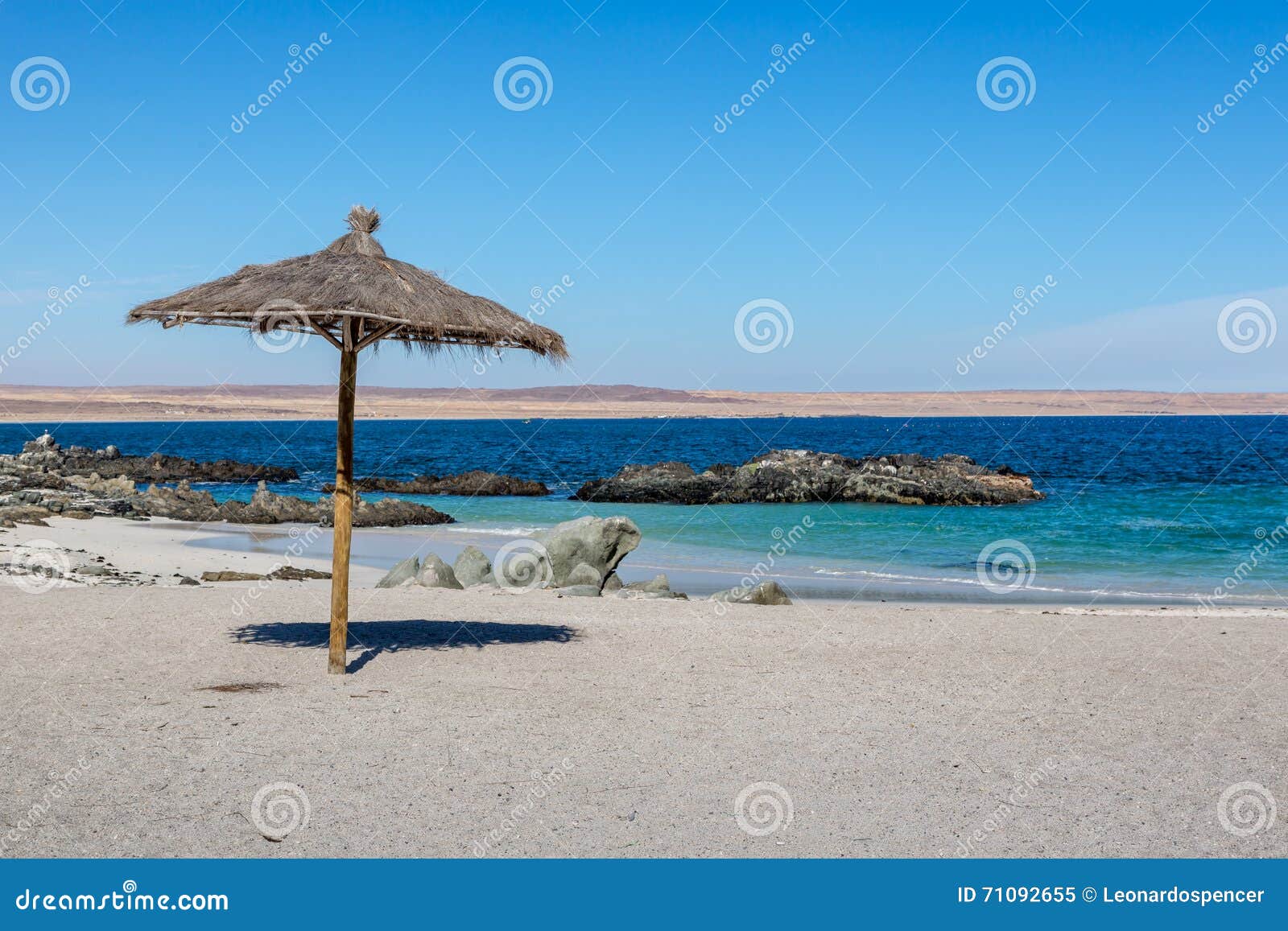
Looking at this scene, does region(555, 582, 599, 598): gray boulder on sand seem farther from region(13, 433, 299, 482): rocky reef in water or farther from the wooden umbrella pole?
region(13, 433, 299, 482): rocky reef in water

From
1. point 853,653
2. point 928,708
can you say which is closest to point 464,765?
point 928,708

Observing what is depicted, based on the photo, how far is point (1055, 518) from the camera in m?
30.7

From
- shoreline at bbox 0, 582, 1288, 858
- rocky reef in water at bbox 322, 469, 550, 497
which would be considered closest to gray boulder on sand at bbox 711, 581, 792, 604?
shoreline at bbox 0, 582, 1288, 858

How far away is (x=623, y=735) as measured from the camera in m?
7.30

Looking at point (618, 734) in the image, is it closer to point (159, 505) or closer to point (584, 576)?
point (584, 576)

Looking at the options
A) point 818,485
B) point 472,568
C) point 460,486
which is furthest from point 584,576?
point 460,486

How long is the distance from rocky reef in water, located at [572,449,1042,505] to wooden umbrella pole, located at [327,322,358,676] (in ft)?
90.0

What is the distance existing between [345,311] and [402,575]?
773 centimetres

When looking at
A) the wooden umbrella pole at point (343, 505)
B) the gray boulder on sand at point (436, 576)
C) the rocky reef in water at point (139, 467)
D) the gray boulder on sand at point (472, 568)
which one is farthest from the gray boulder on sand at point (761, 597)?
the rocky reef in water at point (139, 467)

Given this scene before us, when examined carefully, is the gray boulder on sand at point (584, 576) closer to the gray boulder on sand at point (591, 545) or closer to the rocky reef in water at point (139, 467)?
the gray boulder on sand at point (591, 545)

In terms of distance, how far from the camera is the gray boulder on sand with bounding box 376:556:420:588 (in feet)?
48.7

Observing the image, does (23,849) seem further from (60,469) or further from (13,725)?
(60,469)

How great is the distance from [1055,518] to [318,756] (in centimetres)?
2756

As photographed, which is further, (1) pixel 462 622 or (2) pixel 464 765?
(1) pixel 462 622
